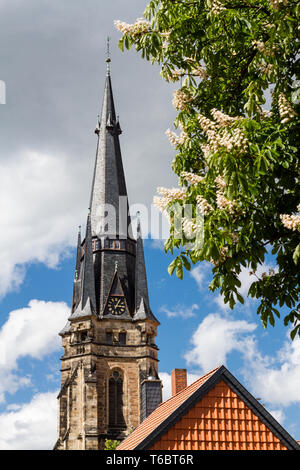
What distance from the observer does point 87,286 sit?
6538 centimetres

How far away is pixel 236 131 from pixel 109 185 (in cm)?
6456

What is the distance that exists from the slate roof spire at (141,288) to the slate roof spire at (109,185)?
2.80 meters

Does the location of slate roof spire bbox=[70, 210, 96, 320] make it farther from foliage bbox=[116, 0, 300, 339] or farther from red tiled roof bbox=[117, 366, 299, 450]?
foliage bbox=[116, 0, 300, 339]

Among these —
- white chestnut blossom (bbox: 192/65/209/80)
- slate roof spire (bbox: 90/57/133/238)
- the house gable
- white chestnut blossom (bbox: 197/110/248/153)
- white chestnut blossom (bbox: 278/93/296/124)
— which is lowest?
the house gable

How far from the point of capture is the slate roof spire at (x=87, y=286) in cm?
6431

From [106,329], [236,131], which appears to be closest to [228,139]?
[236,131]

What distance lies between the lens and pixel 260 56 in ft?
25.5

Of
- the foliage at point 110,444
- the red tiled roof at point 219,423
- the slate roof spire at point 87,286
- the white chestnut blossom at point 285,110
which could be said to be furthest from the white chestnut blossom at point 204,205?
the slate roof spire at point 87,286

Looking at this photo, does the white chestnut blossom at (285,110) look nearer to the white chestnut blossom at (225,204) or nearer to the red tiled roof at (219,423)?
the white chestnut blossom at (225,204)

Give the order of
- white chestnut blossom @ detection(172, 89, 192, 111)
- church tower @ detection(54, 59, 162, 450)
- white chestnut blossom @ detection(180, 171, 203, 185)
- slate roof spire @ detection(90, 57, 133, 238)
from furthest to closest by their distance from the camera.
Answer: slate roof spire @ detection(90, 57, 133, 238)
church tower @ detection(54, 59, 162, 450)
white chestnut blossom @ detection(172, 89, 192, 111)
white chestnut blossom @ detection(180, 171, 203, 185)

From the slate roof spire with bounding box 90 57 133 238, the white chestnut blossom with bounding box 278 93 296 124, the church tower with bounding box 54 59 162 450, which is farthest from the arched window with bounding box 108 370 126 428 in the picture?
the white chestnut blossom with bounding box 278 93 296 124

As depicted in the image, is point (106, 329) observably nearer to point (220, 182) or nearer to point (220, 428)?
point (220, 428)

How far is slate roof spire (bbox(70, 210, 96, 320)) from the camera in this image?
211 feet

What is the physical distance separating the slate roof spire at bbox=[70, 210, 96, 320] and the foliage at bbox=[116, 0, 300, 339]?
55954 millimetres
